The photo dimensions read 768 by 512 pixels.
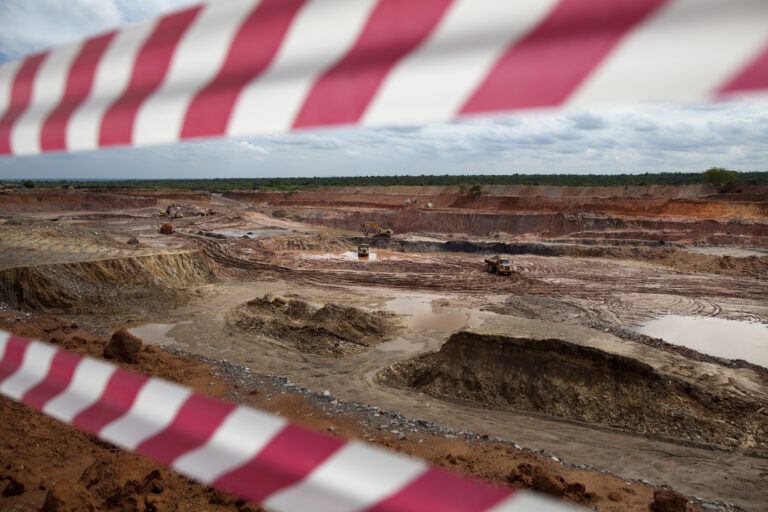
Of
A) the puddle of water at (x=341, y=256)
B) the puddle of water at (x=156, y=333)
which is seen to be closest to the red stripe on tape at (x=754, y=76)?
the puddle of water at (x=156, y=333)

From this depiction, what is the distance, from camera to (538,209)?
4000 cm

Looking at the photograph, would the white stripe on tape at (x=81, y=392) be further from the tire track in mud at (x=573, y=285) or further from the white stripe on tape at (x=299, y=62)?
the tire track in mud at (x=573, y=285)

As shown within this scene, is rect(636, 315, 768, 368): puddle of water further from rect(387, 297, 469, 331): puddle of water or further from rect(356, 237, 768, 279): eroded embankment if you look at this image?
rect(356, 237, 768, 279): eroded embankment

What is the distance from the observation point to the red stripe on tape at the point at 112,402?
1177 mm

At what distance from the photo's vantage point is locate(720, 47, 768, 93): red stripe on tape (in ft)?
1.63

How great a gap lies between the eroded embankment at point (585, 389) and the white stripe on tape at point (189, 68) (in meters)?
9.58

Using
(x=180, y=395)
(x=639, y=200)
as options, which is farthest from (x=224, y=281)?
(x=639, y=200)

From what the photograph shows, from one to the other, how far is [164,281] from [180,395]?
18.1 metres

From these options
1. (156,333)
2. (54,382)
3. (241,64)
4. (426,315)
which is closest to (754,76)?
(241,64)

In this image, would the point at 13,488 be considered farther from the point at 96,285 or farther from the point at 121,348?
the point at 96,285

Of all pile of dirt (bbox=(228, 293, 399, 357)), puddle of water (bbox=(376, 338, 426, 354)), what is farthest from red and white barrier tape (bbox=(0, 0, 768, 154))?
puddle of water (bbox=(376, 338, 426, 354))

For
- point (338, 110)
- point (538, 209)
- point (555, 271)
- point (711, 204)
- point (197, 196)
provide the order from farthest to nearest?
point (197, 196)
point (538, 209)
point (711, 204)
point (555, 271)
point (338, 110)

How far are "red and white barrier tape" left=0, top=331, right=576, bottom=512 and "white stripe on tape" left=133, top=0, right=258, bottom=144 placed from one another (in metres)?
0.62

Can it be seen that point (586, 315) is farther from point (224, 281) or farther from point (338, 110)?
point (338, 110)
